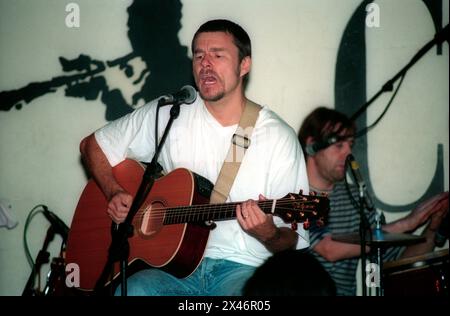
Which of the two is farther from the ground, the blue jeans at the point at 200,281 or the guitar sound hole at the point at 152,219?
the guitar sound hole at the point at 152,219

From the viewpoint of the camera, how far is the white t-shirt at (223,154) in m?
3.22

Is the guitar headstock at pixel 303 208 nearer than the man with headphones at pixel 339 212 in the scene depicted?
Yes

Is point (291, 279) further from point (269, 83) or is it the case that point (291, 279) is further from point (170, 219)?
point (269, 83)

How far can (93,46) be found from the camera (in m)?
4.81

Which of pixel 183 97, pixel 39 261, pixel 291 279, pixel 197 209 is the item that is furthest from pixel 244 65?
pixel 39 261

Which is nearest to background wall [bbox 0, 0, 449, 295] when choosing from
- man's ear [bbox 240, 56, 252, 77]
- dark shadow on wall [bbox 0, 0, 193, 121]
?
dark shadow on wall [bbox 0, 0, 193, 121]

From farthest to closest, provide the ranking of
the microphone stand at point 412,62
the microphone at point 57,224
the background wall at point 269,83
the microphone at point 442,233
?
the background wall at point 269,83, the microphone at point 57,224, the microphone stand at point 412,62, the microphone at point 442,233

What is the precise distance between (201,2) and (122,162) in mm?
1814

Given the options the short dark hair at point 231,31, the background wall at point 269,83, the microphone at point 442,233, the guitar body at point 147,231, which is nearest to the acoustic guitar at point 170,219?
the guitar body at point 147,231

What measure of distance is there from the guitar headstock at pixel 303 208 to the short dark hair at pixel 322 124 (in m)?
1.52

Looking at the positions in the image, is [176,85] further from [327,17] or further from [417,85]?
[417,85]

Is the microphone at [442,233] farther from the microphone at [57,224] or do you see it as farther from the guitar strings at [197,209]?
the microphone at [57,224]

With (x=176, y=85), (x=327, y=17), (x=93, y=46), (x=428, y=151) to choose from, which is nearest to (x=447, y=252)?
(x=428, y=151)

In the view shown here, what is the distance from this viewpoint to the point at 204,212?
313 cm
